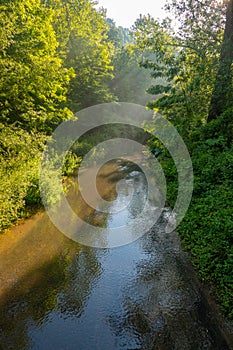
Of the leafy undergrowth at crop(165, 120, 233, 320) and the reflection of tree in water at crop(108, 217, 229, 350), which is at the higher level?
the leafy undergrowth at crop(165, 120, 233, 320)

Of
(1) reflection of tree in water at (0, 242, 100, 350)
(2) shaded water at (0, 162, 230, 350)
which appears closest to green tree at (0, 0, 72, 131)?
(2) shaded water at (0, 162, 230, 350)

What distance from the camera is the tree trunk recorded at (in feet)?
32.9

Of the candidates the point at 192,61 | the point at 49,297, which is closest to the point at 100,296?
the point at 49,297

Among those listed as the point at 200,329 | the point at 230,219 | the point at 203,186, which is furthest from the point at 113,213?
the point at 200,329

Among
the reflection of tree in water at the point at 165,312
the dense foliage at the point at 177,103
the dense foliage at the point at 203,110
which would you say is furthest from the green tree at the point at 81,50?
the reflection of tree in water at the point at 165,312

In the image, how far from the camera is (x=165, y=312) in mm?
4910

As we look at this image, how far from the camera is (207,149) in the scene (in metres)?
9.46

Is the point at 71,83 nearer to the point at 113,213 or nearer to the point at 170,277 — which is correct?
the point at 113,213

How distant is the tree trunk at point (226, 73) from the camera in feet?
32.9

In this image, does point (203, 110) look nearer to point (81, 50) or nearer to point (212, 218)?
point (212, 218)

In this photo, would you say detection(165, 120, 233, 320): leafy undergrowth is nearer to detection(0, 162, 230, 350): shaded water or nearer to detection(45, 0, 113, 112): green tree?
detection(0, 162, 230, 350): shaded water

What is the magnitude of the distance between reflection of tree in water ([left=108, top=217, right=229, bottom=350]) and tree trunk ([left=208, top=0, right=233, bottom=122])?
659 centimetres

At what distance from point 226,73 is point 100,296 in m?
8.97

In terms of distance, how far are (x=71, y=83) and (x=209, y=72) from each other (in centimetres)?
1101
